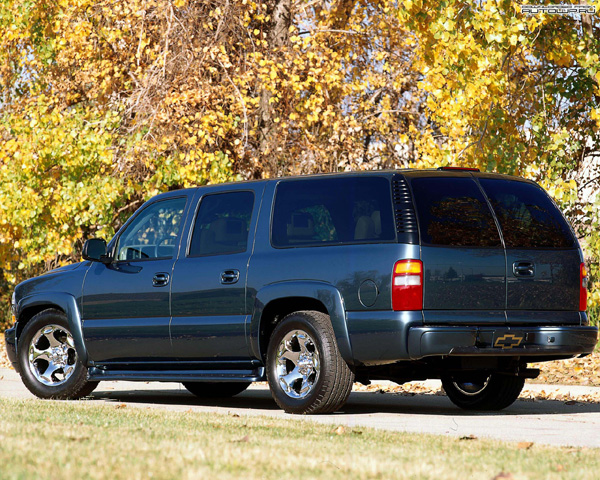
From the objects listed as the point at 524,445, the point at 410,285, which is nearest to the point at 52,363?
the point at 410,285

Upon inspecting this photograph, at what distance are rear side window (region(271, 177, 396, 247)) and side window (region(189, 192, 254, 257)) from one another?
0.35 meters

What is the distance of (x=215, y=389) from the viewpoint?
455 inches

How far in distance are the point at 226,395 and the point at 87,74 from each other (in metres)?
9.21

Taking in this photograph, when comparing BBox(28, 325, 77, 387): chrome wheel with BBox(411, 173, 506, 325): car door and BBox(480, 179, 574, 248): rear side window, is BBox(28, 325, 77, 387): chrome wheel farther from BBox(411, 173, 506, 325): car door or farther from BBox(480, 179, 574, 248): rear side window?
BBox(480, 179, 574, 248): rear side window

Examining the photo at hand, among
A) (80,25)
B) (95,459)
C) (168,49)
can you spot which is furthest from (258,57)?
(95,459)

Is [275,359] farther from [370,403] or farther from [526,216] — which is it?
[526,216]

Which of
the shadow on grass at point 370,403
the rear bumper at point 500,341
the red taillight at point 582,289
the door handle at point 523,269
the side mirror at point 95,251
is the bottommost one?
the shadow on grass at point 370,403

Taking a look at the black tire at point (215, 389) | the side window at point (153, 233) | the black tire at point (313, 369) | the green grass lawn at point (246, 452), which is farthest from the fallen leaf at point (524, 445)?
the black tire at point (215, 389)

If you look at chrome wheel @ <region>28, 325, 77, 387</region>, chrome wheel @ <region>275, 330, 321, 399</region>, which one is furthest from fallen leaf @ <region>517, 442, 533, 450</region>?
chrome wheel @ <region>28, 325, 77, 387</region>

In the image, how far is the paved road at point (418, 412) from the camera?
8141 mm

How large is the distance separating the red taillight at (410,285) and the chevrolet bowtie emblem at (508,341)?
702 millimetres

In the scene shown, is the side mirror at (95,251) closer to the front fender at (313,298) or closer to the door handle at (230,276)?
the door handle at (230,276)

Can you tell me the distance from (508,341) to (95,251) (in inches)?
156

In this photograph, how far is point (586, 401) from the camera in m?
11.4
